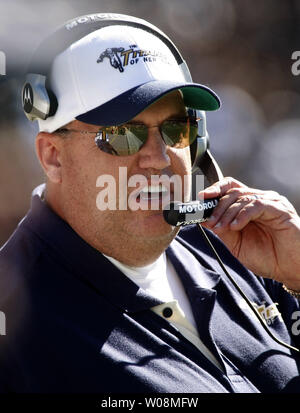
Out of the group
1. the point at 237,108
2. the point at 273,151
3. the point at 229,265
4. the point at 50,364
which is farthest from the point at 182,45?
the point at 50,364

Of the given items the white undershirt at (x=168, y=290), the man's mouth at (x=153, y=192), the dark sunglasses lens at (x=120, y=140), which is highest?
the dark sunglasses lens at (x=120, y=140)

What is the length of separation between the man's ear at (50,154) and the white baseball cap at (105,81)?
3 cm

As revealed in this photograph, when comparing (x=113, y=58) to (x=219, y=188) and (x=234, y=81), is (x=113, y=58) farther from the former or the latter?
(x=234, y=81)

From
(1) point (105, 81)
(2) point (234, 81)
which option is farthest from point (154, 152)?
(2) point (234, 81)

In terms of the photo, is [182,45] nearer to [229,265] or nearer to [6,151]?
[6,151]

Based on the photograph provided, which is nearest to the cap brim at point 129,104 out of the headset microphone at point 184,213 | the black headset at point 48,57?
the black headset at point 48,57

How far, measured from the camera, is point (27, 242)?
5.19 feet

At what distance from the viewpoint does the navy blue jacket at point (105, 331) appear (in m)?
1.38

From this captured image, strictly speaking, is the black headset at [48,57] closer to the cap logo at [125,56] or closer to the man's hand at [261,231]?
the cap logo at [125,56]

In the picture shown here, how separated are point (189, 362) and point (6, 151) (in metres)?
2.10

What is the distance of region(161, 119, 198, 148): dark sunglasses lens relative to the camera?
162 centimetres

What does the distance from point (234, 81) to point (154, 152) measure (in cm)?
316

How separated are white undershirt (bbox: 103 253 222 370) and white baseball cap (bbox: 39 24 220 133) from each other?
0.39 m

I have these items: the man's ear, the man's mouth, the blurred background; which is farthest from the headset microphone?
the blurred background
